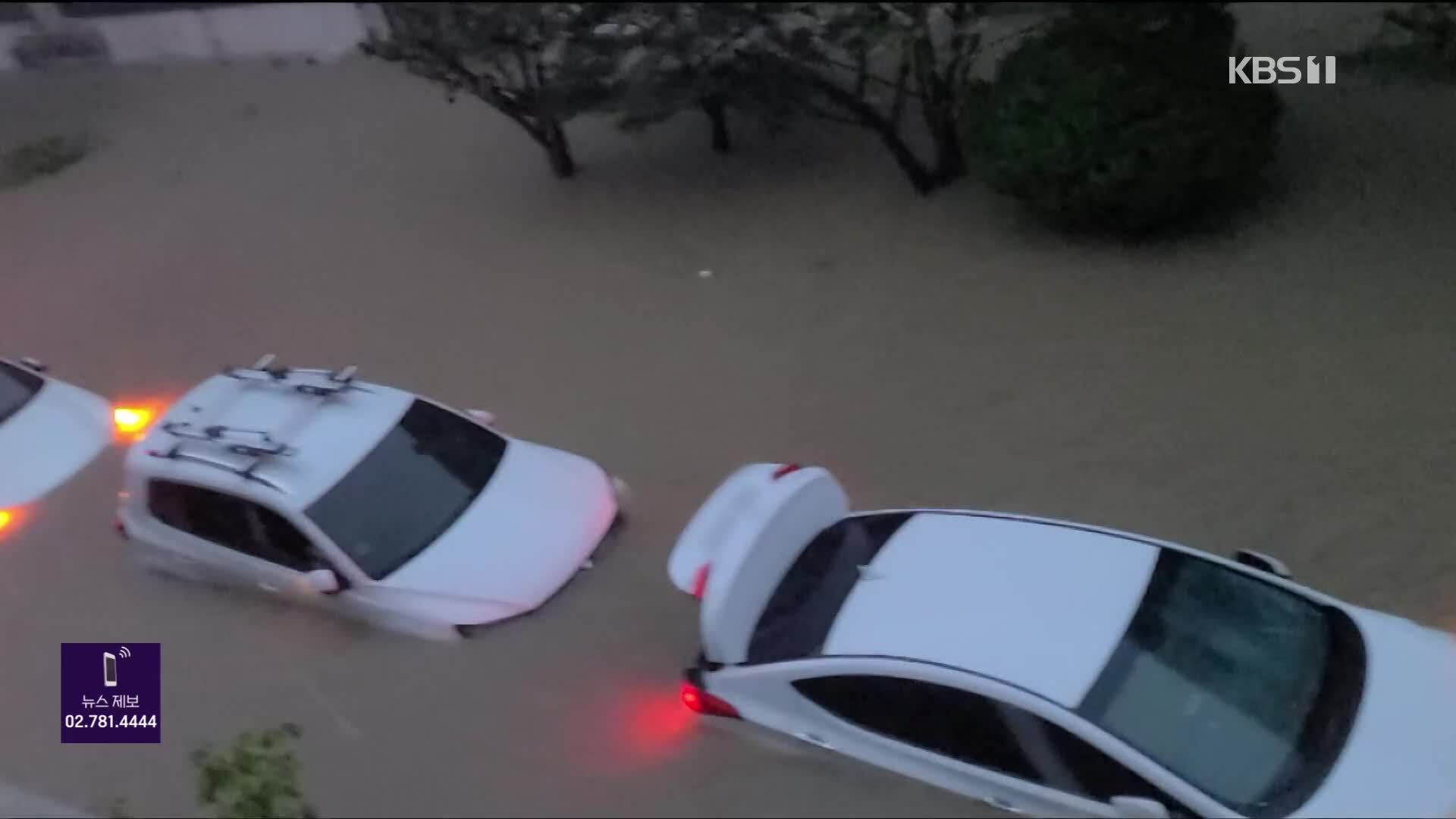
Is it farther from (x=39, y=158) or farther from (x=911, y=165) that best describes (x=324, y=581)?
(x=39, y=158)

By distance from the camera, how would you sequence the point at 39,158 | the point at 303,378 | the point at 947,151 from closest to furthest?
the point at 303,378 → the point at 947,151 → the point at 39,158

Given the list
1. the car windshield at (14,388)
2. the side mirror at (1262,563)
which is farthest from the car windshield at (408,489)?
the side mirror at (1262,563)

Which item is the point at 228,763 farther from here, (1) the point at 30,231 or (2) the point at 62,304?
(1) the point at 30,231

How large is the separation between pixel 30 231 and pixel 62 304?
2.81 feet

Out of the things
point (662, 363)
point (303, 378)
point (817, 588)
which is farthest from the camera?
point (662, 363)

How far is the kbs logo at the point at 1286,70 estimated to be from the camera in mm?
10047

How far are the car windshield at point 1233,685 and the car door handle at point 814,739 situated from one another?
3.42 feet

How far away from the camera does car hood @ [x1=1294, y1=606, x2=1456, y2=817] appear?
14.2 feet

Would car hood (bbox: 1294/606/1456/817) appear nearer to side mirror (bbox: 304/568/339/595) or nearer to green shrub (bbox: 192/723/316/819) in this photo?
green shrub (bbox: 192/723/316/819)

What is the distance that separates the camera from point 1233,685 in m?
4.67

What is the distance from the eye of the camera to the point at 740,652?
513 centimetres

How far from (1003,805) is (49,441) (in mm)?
6087

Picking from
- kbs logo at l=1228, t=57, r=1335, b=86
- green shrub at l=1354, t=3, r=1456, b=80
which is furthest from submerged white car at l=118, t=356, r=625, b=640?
green shrub at l=1354, t=3, r=1456, b=80

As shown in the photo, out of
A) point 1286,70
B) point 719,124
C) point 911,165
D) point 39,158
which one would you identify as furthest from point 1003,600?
point 39,158
